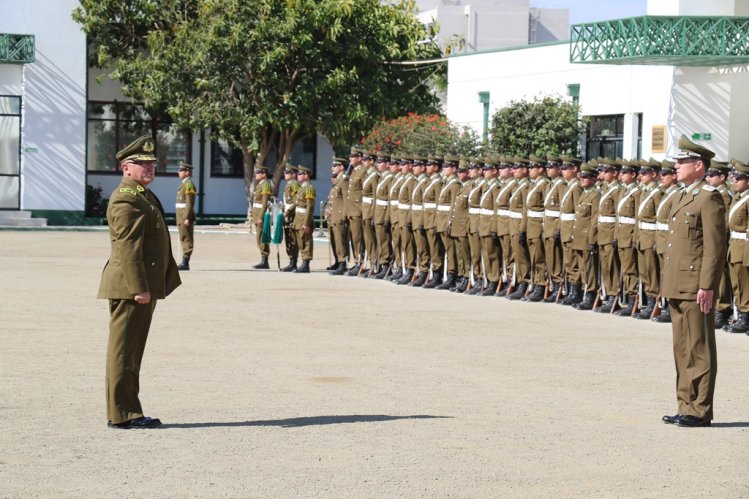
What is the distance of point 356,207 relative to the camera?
25.0m

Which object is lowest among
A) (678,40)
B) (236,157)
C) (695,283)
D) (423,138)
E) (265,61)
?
(695,283)

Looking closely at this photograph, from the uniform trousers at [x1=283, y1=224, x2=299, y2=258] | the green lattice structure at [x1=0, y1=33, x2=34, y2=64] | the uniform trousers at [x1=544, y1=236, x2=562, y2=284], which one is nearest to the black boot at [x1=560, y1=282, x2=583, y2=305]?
the uniform trousers at [x1=544, y1=236, x2=562, y2=284]

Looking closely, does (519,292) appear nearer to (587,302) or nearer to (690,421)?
(587,302)

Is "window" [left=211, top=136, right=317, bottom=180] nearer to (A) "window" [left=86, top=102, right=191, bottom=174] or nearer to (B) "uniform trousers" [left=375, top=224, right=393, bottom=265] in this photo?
(A) "window" [left=86, top=102, right=191, bottom=174]

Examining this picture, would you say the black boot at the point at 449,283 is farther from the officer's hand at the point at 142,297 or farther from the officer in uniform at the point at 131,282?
the officer's hand at the point at 142,297

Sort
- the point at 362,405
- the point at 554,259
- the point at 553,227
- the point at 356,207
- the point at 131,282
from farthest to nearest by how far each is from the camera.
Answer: the point at 356,207, the point at 554,259, the point at 553,227, the point at 362,405, the point at 131,282

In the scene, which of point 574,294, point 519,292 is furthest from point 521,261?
point 574,294

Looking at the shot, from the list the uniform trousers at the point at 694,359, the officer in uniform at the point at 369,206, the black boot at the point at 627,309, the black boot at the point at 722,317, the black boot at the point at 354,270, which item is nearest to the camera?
the uniform trousers at the point at 694,359

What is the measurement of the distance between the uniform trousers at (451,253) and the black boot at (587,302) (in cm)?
304

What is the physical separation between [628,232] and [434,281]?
15.3ft

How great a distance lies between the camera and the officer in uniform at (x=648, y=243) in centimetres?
1848

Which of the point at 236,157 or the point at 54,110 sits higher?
the point at 54,110

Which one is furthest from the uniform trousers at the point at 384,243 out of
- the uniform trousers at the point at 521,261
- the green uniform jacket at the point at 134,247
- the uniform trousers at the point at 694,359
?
the green uniform jacket at the point at 134,247

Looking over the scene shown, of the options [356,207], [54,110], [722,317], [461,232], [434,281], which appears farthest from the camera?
[54,110]
